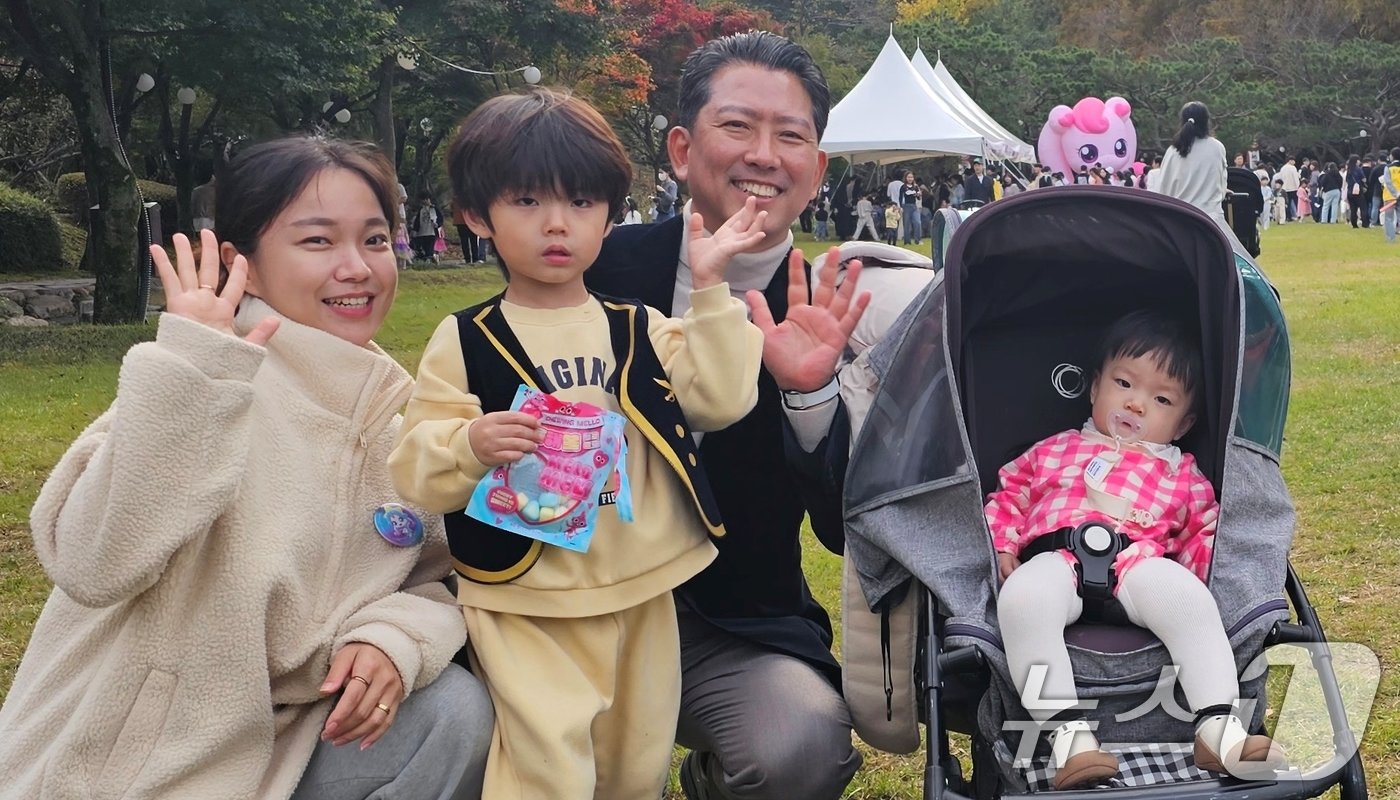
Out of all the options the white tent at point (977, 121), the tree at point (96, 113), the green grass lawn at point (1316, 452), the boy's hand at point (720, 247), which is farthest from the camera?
the white tent at point (977, 121)

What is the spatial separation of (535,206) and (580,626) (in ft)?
2.41

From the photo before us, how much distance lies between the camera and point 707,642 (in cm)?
282

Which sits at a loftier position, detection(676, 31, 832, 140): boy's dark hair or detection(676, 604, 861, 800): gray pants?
detection(676, 31, 832, 140): boy's dark hair

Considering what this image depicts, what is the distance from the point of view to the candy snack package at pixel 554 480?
2.19 m

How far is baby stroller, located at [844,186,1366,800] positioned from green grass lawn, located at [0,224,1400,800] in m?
1.23

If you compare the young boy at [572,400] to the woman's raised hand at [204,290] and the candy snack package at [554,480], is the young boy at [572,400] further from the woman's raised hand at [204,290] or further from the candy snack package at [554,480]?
the woman's raised hand at [204,290]

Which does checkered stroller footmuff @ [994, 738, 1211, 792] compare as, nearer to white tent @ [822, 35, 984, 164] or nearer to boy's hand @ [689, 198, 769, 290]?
boy's hand @ [689, 198, 769, 290]

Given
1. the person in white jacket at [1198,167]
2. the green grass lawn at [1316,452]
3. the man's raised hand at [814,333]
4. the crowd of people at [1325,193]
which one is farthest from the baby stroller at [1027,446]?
the crowd of people at [1325,193]

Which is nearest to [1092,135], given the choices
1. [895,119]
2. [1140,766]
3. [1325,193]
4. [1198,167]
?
[895,119]

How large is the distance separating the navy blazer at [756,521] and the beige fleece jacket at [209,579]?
680 mm

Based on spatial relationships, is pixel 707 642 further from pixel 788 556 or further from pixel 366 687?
pixel 366 687

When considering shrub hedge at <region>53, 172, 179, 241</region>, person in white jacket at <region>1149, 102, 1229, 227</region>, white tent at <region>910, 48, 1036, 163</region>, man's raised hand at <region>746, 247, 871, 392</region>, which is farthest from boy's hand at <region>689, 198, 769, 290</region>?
white tent at <region>910, 48, 1036, 163</region>

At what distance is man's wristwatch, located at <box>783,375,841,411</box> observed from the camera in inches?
100

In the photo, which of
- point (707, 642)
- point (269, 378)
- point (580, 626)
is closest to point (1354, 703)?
Answer: point (707, 642)
